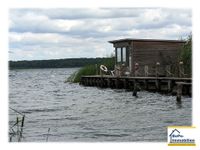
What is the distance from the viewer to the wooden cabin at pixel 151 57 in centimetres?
2162

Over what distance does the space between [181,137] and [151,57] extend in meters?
18.2

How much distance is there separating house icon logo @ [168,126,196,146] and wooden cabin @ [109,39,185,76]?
56.2 feet

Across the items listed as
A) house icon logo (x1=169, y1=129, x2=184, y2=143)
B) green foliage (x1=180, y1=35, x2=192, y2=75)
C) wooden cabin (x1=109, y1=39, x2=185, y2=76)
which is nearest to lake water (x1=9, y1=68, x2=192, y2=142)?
house icon logo (x1=169, y1=129, x2=184, y2=143)

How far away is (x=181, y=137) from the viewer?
3.83 meters

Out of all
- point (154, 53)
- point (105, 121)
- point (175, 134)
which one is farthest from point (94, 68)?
point (175, 134)

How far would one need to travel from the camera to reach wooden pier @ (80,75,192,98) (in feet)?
56.8

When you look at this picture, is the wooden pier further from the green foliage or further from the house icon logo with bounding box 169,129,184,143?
the house icon logo with bounding box 169,129,184,143
